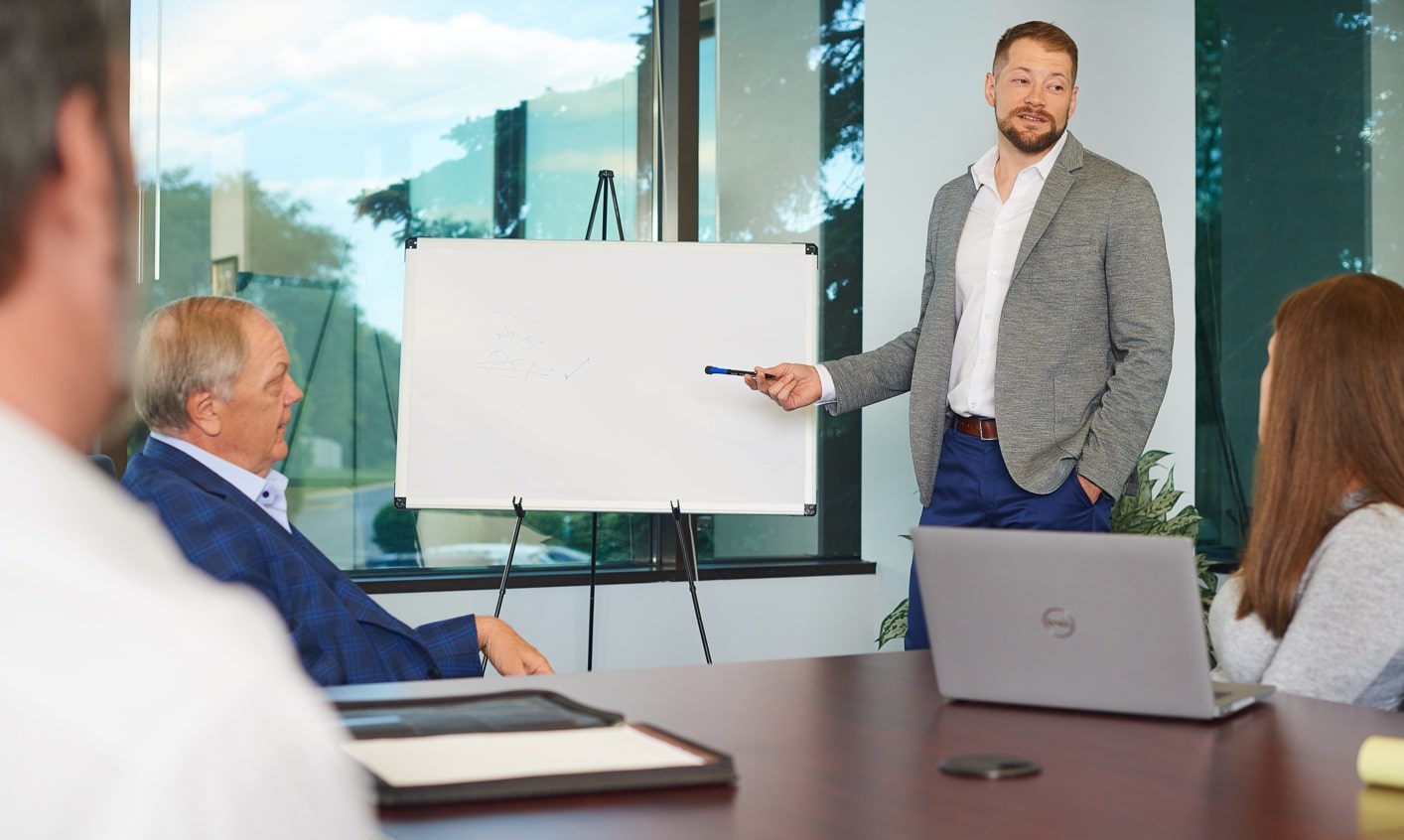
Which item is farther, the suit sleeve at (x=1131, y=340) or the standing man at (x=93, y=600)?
the suit sleeve at (x=1131, y=340)

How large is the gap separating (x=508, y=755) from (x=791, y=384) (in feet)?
7.18

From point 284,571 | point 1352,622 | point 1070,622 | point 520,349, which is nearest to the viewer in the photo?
point 1070,622

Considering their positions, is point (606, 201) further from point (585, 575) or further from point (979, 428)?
point (979, 428)

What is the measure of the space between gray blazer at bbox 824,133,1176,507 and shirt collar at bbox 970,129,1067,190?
0.03m

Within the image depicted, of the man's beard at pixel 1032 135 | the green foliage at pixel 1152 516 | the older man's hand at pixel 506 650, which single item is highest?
the man's beard at pixel 1032 135

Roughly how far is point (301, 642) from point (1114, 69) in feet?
10.3

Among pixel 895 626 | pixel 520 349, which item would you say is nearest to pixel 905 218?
pixel 895 626

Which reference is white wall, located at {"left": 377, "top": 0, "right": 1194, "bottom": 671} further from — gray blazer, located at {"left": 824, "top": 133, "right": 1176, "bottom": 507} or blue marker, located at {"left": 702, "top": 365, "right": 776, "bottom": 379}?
gray blazer, located at {"left": 824, "top": 133, "right": 1176, "bottom": 507}

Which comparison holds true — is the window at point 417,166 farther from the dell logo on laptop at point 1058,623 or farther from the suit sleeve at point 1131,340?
the dell logo on laptop at point 1058,623

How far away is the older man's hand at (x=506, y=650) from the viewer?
2266mm

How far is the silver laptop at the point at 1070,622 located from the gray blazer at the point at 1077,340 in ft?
4.42

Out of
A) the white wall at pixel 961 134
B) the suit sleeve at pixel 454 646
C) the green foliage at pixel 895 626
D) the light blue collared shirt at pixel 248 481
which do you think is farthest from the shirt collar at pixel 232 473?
the white wall at pixel 961 134

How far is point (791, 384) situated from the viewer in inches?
128

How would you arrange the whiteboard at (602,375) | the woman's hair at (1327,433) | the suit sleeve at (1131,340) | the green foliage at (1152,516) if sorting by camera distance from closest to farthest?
the woman's hair at (1327,433)
the suit sleeve at (1131,340)
the whiteboard at (602,375)
the green foliage at (1152,516)
